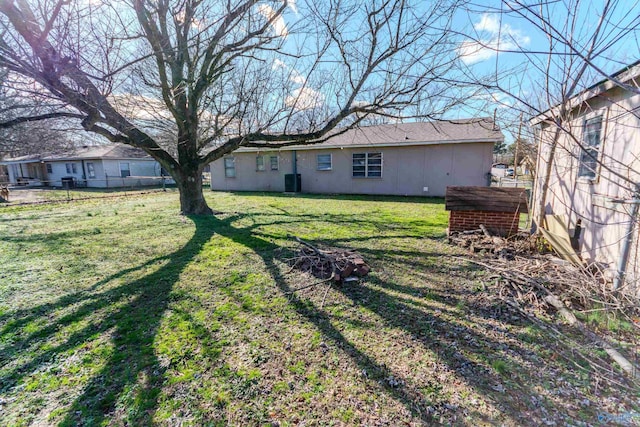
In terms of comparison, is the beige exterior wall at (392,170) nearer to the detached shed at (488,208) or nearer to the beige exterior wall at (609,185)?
the beige exterior wall at (609,185)

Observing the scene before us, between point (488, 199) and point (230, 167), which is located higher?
point (230, 167)

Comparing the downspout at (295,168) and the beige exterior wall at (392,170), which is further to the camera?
the downspout at (295,168)

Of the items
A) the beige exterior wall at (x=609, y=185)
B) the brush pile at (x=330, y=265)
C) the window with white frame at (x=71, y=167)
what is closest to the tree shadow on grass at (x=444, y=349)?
the brush pile at (x=330, y=265)

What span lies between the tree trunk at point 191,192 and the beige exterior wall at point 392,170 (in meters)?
6.66

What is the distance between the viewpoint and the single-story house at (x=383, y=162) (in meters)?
11.5

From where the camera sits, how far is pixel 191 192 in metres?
8.62

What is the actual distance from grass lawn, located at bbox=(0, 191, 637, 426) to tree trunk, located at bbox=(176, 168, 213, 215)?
12.0ft

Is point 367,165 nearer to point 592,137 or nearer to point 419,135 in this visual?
point 419,135

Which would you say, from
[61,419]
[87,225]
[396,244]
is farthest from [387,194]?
[61,419]

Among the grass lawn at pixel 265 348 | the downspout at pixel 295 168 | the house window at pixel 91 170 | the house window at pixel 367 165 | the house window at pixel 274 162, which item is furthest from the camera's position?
the house window at pixel 91 170

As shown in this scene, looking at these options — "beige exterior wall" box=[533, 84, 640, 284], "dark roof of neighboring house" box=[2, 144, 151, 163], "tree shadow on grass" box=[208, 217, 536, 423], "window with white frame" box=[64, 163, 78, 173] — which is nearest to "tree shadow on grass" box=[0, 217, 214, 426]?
"tree shadow on grass" box=[208, 217, 536, 423]

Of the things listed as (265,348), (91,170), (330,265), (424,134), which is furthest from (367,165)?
(91,170)

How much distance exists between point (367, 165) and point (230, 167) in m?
8.12

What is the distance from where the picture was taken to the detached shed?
5.36 meters
